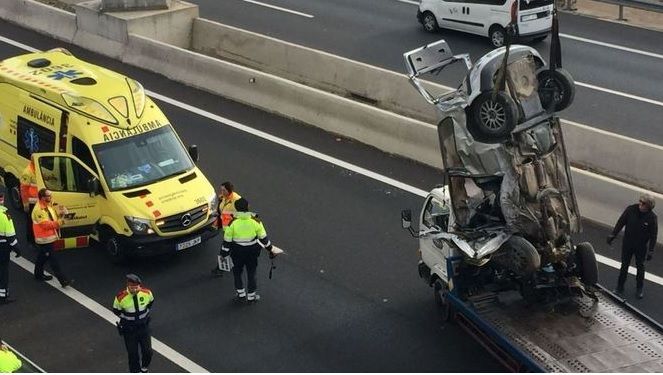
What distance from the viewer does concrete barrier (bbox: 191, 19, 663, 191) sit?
57.6ft

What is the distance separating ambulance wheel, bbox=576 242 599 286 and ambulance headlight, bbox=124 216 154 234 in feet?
19.8

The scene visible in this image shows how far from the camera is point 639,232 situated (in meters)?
14.1

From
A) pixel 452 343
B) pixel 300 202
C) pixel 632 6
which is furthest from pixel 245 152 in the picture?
pixel 632 6

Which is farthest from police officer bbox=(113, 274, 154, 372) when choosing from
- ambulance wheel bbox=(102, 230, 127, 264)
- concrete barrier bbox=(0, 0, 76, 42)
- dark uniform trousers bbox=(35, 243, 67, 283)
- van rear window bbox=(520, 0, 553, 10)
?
van rear window bbox=(520, 0, 553, 10)

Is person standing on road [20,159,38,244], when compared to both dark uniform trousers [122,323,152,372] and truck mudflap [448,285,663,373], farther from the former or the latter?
truck mudflap [448,285,663,373]

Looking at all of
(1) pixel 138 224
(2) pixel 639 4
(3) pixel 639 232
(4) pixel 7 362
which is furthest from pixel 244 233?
(2) pixel 639 4

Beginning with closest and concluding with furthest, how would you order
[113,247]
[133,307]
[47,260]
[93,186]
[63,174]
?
1. [133,307]
2. [47,260]
3. [93,186]
4. [113,247]
5. [63,174]

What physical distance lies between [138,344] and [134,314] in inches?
23.4

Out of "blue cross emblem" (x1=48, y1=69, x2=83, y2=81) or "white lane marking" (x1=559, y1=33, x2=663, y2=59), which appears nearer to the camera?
"blue cross emblem" (x1=48, y1=69, x2=83, y2=81)

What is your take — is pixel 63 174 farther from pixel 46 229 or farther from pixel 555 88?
pixel 555 88

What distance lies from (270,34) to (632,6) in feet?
30.3

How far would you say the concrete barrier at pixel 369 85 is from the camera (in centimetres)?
1756

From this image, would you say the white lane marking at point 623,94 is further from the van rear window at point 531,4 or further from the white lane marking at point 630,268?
the white lane marking at point 630,268

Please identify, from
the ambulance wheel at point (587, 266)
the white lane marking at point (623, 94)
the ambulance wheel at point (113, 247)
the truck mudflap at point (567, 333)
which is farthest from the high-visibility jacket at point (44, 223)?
the white lane marking at point (623, 94)
